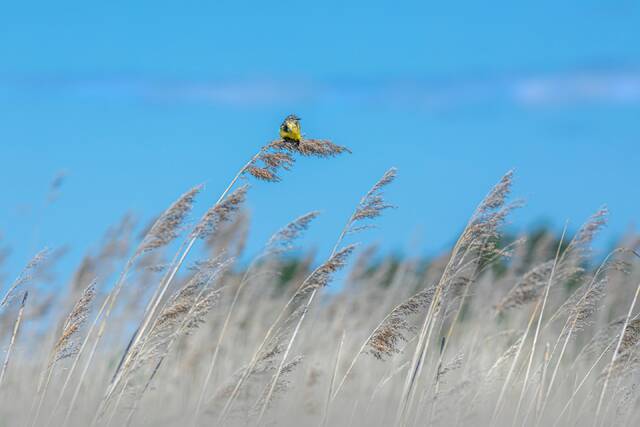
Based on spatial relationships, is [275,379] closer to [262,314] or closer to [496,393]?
[496,393]

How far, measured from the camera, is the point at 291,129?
14.9 feet

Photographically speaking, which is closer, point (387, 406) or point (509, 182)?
point (509, 182)

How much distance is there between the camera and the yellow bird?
178 inches

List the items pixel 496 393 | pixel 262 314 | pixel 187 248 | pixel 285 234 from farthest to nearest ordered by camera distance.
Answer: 1. pixel 262 314
2. pixel 496 393
3. pixel 285 234
4. pixel 187 248

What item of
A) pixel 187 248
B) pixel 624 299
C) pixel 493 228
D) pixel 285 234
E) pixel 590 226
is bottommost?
pixel 187 248

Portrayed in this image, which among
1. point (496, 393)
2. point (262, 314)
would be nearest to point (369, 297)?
point (262, 314)

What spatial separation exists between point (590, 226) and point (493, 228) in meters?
0.84

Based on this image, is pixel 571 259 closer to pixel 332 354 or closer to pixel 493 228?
pixel 493 228

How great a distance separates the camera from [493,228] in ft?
16.3

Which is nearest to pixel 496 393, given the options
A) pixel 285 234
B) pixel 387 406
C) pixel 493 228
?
→ pixel 387 406

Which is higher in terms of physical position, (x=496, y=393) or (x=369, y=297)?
(x=369, y=297)

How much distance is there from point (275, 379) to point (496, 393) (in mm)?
1977

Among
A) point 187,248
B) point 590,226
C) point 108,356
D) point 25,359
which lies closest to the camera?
point 187,248

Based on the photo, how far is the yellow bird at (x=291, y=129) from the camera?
4.52m
